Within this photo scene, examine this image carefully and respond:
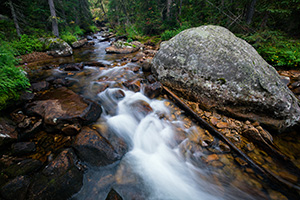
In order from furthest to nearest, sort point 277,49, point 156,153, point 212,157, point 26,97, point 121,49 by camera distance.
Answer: point 121,49, point 277,49, point 26,97, point 156,153, point 212,157

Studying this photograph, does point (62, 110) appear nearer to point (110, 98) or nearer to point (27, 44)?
point (110, 98)

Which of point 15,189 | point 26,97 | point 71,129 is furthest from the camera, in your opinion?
point 26,97

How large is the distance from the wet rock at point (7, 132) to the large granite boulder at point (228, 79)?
4.99m

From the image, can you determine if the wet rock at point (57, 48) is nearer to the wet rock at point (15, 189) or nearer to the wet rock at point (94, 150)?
the wet rock at point (94, 150)

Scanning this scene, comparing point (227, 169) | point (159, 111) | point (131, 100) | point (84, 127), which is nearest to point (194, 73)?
point (159, 111)

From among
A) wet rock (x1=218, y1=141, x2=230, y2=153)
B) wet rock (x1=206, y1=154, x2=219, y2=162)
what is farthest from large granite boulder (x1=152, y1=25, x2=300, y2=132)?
wet rock (x1=206, y1=154, x2=219, y2=162)

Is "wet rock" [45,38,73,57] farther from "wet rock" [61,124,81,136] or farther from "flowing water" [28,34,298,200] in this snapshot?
"wet rock" [61,124,81,136]

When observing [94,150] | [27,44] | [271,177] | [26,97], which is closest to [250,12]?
[271,177]

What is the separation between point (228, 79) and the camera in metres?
3.83

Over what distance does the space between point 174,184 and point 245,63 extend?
4108 mm

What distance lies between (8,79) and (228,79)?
6.68m

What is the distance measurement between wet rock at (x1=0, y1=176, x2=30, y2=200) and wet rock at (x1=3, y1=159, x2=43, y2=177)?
21 centimetres

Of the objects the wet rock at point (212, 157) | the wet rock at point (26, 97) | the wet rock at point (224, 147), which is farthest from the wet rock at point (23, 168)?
the wet rock at point (224, 147)

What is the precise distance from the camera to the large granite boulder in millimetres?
3475
